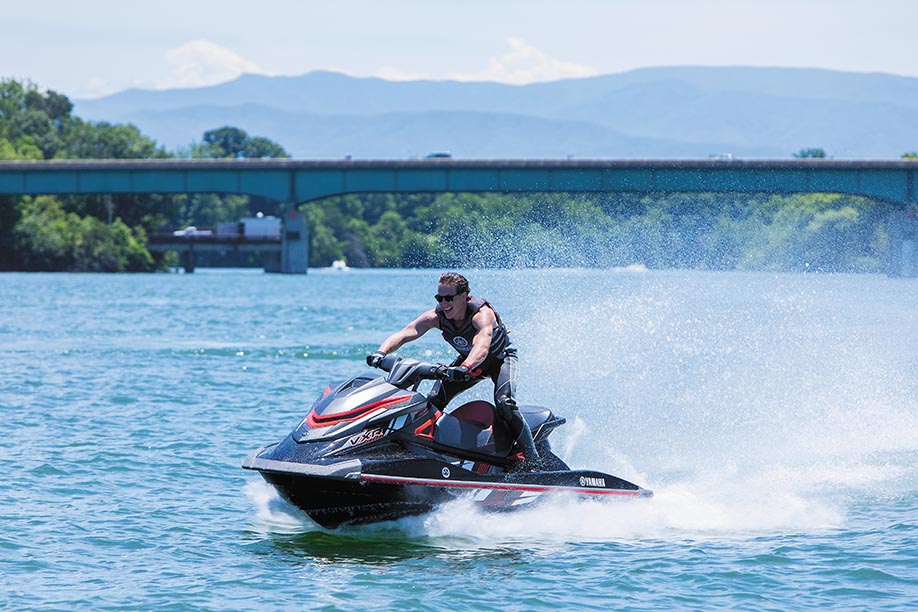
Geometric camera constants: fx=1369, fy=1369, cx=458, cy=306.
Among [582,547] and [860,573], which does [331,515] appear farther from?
[860,573]

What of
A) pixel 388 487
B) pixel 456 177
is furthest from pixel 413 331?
pixel 456 177

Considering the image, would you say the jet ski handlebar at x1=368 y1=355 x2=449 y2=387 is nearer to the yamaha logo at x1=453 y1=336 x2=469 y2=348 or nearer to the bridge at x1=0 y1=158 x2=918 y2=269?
the yamaha logo at x1=453 y1=336 x2=469 y2=348

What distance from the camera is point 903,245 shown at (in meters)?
76.1

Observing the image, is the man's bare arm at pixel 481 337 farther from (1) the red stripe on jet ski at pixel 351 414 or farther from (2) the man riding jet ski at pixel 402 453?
(1) the red stripe on jet ski at pixel 351 414

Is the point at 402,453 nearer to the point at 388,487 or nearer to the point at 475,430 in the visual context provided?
the point at 388,487

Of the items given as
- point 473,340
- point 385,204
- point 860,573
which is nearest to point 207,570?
point 473,340

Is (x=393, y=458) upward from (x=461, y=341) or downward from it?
downward

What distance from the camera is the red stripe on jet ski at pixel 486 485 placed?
1013 cm

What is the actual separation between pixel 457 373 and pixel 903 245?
70365mm

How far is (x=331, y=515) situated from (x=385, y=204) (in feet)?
469

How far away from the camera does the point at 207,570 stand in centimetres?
993

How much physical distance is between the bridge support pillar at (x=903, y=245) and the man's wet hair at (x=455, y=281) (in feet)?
216

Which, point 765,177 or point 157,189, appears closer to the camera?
point 765,177

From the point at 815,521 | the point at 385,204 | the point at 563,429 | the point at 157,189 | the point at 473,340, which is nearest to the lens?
the point at 473,340
